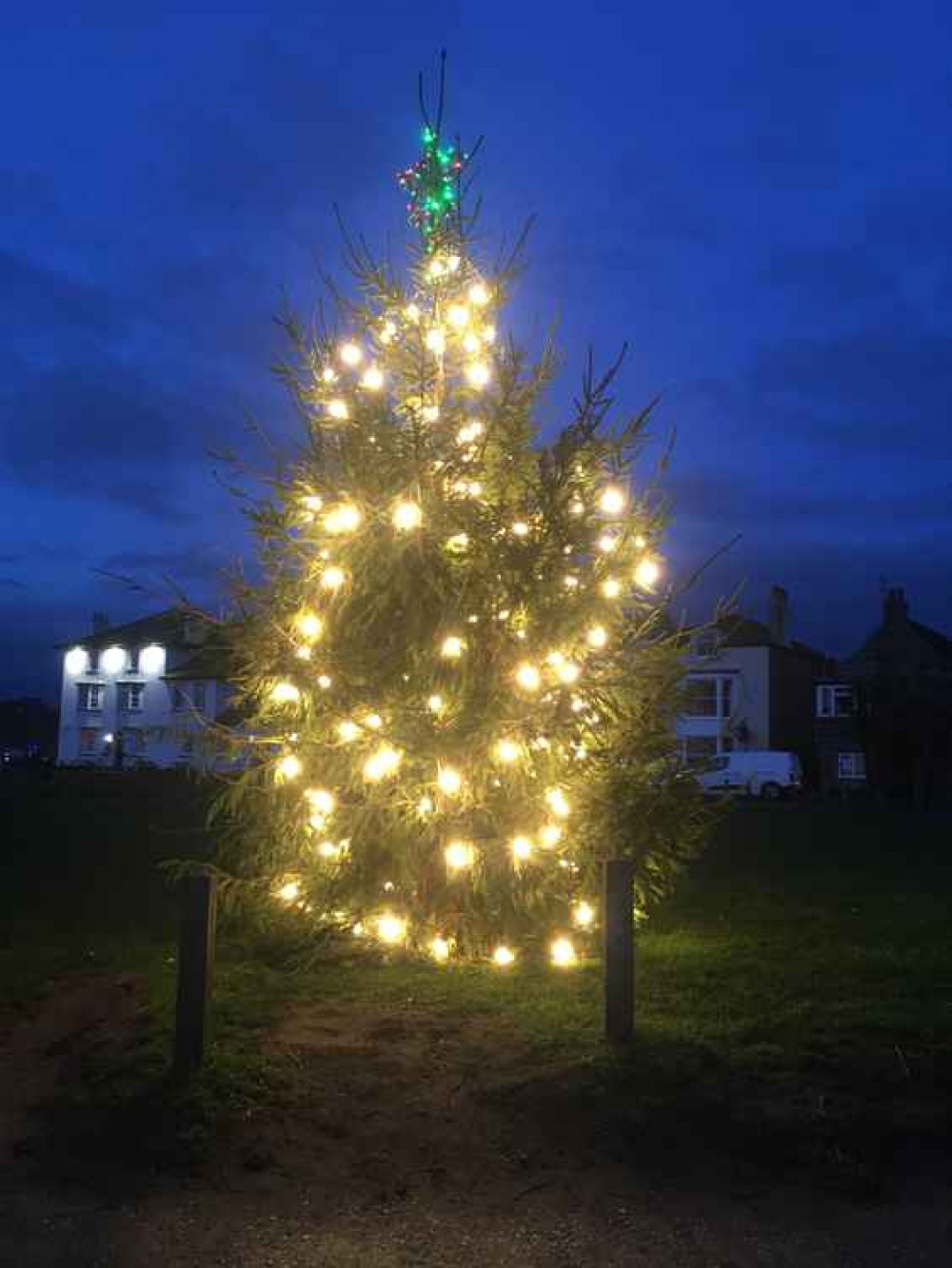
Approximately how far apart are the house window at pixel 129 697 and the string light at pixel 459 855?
68594 millimetres

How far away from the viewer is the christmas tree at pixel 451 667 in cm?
908

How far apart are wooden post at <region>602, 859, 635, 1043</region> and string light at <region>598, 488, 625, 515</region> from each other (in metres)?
3.41

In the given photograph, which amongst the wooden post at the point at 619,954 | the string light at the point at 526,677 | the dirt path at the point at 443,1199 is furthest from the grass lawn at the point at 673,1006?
the string light at the point at 526,677

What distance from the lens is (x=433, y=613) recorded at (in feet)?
30.1

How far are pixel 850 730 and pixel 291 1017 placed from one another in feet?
175

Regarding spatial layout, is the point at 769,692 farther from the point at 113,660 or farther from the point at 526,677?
the point at 526,677

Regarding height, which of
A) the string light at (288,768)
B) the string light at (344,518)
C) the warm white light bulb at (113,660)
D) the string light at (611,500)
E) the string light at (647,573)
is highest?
the warm white light bulb at (113,660)

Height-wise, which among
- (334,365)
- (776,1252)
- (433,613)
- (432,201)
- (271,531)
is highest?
(432,201)

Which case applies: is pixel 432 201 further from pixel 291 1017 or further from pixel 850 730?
pixel 850 730

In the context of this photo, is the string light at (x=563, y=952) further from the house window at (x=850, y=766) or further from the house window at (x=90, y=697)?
the house window at (x=90, y=697)

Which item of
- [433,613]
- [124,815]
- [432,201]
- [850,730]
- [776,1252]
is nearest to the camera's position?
[776,1252]

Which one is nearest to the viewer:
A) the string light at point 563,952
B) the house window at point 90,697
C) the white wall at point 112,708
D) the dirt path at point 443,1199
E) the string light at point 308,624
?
the dirt path at point 443,1199

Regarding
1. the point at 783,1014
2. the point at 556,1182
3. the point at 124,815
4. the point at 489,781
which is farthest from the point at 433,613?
the point at 124,815

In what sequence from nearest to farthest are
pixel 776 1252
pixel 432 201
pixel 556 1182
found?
1. pixel 776 1252
2. pixel 556 1182
3. pixel 432 201
